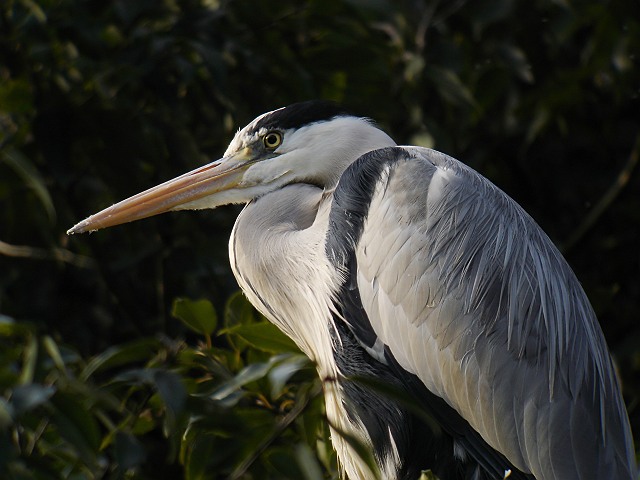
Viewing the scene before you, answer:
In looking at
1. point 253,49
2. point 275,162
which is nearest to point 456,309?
point 275,162

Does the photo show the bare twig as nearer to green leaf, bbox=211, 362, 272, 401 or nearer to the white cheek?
the white cheek

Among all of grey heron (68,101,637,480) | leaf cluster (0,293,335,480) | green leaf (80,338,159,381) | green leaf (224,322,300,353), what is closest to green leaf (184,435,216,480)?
leaf cluster (0,293,335,480)

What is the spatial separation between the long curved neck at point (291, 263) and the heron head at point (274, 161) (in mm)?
54

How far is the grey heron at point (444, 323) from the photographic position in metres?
2.42

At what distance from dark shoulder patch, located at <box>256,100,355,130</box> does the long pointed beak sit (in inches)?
4.4

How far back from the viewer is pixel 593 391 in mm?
2498

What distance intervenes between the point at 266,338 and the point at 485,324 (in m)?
0.55

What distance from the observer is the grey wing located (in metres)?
2.39

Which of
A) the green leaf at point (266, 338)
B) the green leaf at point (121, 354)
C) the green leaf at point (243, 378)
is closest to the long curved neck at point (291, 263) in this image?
the green leaf at point (266, 338)

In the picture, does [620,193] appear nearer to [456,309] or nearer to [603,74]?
[603,74]

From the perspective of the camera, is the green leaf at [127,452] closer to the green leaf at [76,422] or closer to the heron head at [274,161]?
the green leaf at [76,422]

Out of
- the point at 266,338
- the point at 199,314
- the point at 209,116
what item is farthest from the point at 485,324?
the point at 209,116

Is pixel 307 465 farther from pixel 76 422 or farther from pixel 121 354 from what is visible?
pixel 121 354

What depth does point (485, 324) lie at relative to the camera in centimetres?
247
